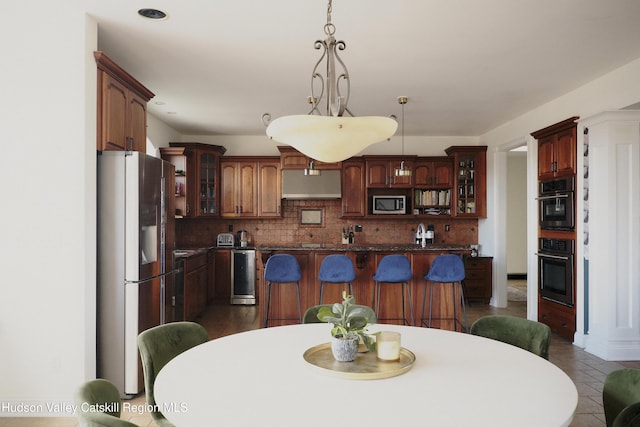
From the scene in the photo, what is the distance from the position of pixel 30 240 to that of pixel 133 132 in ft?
3.96

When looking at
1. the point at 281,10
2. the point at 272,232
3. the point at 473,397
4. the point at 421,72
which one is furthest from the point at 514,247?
the point at 473,397

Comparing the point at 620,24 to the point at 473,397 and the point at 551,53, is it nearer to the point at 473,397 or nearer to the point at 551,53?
the point at 551,53

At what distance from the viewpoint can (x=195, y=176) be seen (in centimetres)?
682

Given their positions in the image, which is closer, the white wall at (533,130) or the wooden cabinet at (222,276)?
the white wall at (533,130)

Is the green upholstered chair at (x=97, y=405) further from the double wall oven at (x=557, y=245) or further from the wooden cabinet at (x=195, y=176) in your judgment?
the wooden cabinet at (x=195, y=176)

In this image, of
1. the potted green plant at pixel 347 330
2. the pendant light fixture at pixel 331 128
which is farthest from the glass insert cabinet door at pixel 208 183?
the potted green plant at pixel 347 330

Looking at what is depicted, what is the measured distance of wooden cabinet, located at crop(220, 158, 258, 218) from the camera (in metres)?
7.13

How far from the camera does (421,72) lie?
424cm

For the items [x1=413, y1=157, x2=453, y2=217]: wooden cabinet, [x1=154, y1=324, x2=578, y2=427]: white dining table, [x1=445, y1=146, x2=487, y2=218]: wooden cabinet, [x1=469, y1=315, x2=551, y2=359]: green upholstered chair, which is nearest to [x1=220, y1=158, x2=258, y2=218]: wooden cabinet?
[x1=413, y1=157, x2=453, y2=217]: wooden cabinet

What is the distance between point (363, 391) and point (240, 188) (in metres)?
5.95

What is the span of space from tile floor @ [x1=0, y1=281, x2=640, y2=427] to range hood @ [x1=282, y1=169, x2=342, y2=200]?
6.38ft

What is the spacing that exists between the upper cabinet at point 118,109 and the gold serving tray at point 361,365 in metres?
2.35

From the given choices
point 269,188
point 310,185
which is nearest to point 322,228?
point 310,185

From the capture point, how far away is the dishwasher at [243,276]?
271 inches
